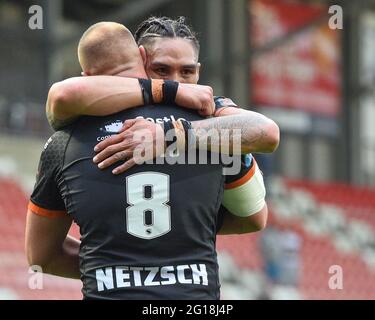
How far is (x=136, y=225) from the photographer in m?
2.82

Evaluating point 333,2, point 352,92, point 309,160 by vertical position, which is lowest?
point 309,160

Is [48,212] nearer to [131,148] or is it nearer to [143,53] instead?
[131,148]

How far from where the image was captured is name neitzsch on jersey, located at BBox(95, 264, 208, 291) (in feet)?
9.14

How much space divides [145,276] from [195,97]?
54 centimetres

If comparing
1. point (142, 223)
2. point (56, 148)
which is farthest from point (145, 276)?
point (56, 148)

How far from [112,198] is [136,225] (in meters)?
0.10

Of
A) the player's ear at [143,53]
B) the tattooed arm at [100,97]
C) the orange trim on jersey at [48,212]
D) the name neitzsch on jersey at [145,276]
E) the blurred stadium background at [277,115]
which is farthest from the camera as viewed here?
the blurred stadium background at [277,115]

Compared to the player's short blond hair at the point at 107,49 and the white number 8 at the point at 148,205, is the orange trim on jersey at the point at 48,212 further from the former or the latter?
the player's short blond hair at the point at 107,49

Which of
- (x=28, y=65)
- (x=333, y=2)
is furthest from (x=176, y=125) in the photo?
(x=333, y=2)

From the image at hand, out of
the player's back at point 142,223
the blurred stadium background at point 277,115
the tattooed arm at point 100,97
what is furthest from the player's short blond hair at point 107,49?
the blurred stadium background at point 277,115

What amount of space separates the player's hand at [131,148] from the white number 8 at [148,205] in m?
0.05

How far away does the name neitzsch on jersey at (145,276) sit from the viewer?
2787mm

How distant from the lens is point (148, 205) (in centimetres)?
284
